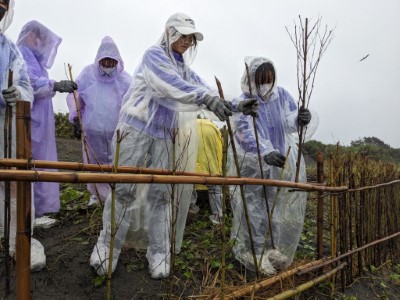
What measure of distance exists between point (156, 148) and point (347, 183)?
65.1 inches

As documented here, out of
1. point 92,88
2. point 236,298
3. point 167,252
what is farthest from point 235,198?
point 92,88

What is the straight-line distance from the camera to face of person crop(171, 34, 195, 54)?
8.61 ft

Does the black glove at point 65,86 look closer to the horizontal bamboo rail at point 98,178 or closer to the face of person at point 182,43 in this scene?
the face of person at point 182,43

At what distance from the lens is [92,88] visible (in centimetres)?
369

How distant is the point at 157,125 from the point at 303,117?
1.17m

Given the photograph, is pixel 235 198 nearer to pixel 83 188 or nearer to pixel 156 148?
pixel 156 148

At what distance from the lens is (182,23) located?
2559 mm

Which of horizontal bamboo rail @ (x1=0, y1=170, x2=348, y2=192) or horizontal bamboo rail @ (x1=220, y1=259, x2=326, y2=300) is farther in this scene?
horizontal bamboo rail @ (x1=220, y1=259, x2=326, y2=300)

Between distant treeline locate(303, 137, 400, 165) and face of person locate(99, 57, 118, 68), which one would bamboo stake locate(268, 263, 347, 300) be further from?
distant treeline locate(303, 137, 400, 165)

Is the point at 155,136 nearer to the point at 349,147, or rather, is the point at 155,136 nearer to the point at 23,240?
the point at 23,240

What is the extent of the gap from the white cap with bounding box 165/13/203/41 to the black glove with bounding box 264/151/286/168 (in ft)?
3.38

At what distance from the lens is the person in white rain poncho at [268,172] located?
2.96 m

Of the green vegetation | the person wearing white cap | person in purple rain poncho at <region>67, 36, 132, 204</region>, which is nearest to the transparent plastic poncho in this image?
the person wearing white cap

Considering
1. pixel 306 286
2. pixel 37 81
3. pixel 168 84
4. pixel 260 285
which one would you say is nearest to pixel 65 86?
pixel 37 81
